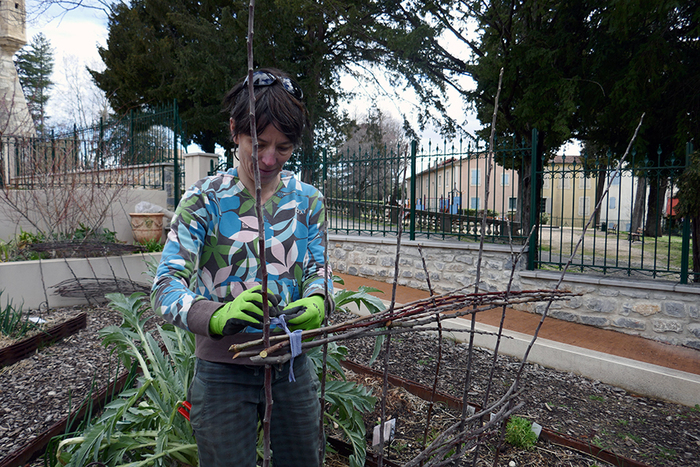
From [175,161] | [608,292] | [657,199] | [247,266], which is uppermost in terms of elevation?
[175,161]

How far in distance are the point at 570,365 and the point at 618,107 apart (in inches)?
160

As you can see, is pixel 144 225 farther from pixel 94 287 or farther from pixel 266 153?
pixel 266 153

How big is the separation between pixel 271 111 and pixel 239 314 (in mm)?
628

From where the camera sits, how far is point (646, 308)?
457cm

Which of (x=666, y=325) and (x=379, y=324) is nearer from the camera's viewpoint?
(x=379, y=324)

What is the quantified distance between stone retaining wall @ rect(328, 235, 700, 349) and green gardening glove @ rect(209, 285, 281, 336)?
4.26 m

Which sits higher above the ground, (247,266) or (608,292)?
(247,266)

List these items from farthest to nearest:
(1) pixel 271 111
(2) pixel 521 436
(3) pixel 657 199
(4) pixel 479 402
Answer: (3) pixel 657 199, (4) pixel 479 402, (2) pixel 521 436, (1) pixel 271 111

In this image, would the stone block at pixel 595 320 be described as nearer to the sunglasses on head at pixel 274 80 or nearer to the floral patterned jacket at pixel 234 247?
the floral patterned jacket at pixel 234 247

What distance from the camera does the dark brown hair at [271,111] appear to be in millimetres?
1209

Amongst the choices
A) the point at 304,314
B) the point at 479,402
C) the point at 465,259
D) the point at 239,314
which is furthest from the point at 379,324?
the point at 465,259

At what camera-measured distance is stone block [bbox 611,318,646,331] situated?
4.62m

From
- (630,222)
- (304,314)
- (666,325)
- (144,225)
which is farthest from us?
(144,225)

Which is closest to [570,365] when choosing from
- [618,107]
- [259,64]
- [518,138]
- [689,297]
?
[689,297]
